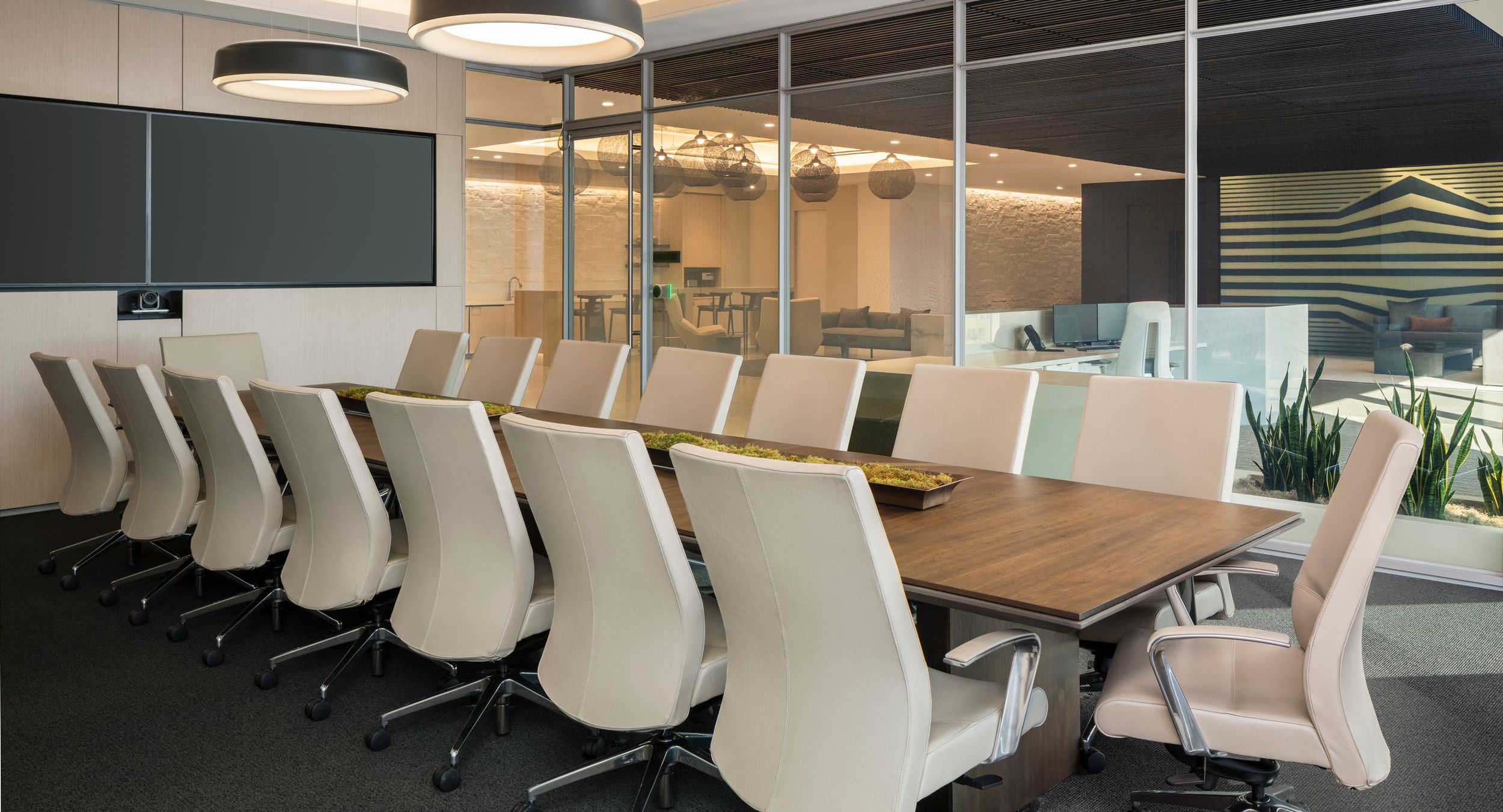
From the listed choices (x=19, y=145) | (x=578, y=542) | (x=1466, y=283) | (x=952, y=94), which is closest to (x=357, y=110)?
(x=19, y=145)

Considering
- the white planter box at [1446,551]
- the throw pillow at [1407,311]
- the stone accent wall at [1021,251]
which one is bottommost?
the white planter box at [1446,551]

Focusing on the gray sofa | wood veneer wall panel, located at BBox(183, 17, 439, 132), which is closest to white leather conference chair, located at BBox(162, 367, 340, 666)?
wood veneer wall panel, located at BBox(183, 17, 439, 132)

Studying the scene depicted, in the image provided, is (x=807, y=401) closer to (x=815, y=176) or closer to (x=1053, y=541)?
(x=1053, y=541)

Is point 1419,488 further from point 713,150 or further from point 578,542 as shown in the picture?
point 713,150

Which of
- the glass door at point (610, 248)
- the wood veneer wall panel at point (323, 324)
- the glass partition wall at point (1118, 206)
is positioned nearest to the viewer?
the glass partition wall at point (1118, 206)

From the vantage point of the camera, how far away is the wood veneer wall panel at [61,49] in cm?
668

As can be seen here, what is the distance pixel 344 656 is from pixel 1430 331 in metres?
4.84

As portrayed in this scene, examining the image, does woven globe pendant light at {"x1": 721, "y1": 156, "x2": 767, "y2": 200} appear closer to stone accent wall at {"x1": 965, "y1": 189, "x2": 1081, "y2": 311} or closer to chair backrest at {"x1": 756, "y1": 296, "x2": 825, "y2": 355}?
chair backrest at {"x1": 756, "y1": 296, "x2": 825, "y2": 355}

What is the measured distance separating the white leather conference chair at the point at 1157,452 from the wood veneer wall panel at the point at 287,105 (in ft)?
15.7

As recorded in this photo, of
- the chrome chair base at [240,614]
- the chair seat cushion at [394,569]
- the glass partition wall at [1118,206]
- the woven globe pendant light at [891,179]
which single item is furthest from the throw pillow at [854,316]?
the chair seat cushion at [394,569]

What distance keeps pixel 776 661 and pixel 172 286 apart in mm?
6515

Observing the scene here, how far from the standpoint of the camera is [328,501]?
12.4 ft

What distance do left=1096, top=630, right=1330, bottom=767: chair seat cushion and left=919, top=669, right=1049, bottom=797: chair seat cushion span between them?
20 centimetres

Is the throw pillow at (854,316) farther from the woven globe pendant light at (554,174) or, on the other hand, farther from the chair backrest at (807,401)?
the woven globe pendant light at (554,174)
